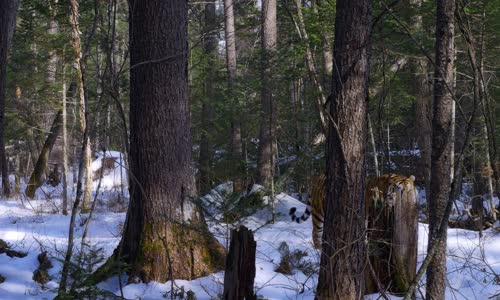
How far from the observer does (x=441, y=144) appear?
5.61 metres

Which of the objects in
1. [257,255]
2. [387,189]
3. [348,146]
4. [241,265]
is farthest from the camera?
[257,255]

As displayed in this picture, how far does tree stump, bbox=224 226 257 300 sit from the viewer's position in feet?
15.4

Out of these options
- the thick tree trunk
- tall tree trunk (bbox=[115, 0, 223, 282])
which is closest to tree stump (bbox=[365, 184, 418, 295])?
tall tree trunk (bbox=[115, 0, 223, 282])

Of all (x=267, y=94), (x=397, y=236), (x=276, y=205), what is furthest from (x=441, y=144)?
(x=267, y=94)

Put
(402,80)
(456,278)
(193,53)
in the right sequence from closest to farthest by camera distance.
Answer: (456,278), (402,80), (193,53)

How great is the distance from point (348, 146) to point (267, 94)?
7.54 metres

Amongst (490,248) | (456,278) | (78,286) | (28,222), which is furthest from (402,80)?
(78,286)

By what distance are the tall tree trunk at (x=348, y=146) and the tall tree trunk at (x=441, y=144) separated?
0.82 m

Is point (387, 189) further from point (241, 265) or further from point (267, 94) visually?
point (267, 94)

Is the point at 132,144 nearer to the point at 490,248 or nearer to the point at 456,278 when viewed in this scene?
the point at 456,278

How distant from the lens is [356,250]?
5.22 metres

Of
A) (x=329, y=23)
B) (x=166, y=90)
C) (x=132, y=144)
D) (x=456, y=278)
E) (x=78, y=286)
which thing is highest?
(x=329, y=23)

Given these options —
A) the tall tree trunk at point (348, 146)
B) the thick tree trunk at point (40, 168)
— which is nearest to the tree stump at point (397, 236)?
the tall tree trunk at point (348, 146)

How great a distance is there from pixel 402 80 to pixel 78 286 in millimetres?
10070
